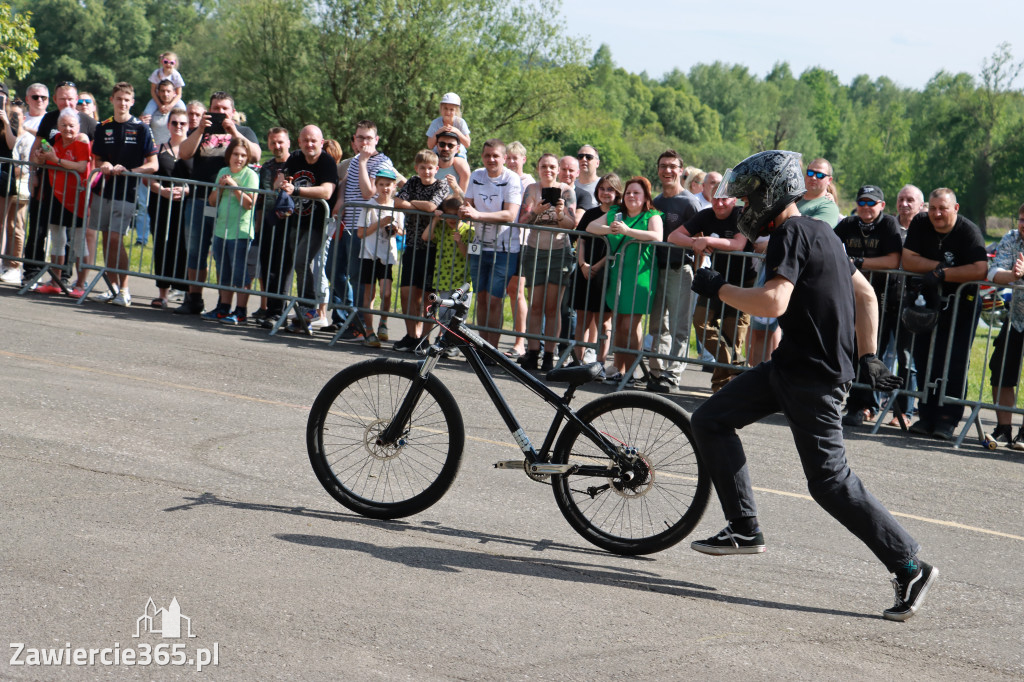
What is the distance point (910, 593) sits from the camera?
16.9 ft

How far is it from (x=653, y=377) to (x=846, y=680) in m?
6.86

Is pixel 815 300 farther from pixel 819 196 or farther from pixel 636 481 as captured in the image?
pixel 819 196

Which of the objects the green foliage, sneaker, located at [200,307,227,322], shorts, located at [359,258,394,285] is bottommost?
sneaker, located at [200,307,227,322]

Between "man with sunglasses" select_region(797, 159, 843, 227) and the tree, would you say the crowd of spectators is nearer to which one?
"man with sunglasses" select_region(797, 159, 843, 227)

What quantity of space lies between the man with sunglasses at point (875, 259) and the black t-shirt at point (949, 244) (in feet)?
0.66

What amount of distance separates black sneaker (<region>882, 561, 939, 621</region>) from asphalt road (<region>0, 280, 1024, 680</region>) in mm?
58

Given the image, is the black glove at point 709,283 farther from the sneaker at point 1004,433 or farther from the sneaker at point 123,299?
the sneaker at point 123,299

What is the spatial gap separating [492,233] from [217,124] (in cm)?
416

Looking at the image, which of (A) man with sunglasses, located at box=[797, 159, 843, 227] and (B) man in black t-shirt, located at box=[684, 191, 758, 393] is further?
(B) man in black t-shirt, located at box=[684, 191, 758, 393]

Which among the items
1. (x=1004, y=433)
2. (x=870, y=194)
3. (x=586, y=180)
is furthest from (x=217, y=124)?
(x=1004, y=433)

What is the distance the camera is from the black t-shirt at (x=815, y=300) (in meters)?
5.12

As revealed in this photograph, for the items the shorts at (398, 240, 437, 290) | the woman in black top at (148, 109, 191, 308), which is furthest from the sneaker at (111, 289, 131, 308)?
the shorts at (398, 240, 437, 290)

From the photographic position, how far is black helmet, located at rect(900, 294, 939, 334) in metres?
9.87

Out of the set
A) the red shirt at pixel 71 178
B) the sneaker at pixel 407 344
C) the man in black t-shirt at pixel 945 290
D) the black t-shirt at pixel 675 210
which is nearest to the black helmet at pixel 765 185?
the man in black t-shirt at pixel 945 290
